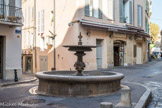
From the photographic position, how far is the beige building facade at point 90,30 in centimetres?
1819

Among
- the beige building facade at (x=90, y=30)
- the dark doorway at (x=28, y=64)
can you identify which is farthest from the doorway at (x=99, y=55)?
the dark doorway at (x=28, y=64)

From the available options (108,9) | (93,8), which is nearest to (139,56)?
(108,9)

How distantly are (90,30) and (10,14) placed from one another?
7.59 meters

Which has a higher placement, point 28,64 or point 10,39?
point 10,39

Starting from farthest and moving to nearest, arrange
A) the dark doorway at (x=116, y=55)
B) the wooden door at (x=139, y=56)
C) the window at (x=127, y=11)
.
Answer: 1. the wooden door at (x=139, y=56)
2. the dark doorway at (x=116, y=55)
3. the window at (x=127, y=11)

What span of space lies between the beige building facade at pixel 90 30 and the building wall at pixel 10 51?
18.4 ft

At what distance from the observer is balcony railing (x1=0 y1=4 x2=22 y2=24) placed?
12.5m

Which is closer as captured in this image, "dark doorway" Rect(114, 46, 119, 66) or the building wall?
the building wall

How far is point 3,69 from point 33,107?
7.89 meters

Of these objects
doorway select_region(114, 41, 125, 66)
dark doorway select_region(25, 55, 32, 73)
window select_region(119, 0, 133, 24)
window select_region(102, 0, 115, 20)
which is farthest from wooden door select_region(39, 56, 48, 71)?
window select_region(119, 0, 133, 24)

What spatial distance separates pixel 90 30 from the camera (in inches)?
731

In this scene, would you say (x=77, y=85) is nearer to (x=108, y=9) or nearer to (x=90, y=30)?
(x=90, y=30)

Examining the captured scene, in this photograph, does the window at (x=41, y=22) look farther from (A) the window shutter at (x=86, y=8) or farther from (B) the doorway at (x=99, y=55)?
(B) the doorway at (x=99, y=55)

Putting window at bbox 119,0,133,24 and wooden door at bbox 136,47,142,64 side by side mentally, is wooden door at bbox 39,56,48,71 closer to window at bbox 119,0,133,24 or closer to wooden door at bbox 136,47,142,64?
window at bbox 119,0,133,24
